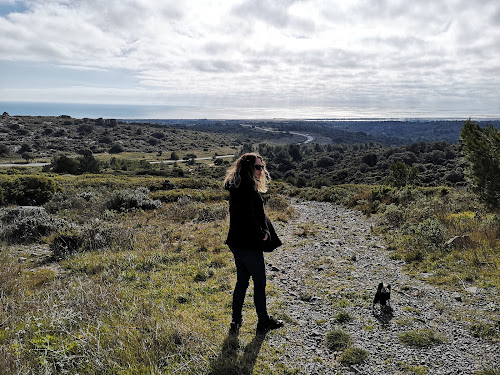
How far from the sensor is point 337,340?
4.20 meters

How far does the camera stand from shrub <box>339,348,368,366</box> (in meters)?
3.76

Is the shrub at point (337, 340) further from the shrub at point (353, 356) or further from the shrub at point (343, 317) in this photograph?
the shrub at point (343, 317)

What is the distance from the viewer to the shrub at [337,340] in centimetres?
412

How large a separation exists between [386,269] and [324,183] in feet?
126

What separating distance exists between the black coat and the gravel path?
4.66 feet

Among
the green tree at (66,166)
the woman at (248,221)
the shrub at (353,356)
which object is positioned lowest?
the green tree at (66,166)

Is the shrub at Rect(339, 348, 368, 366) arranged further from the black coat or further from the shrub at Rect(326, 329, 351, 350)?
the black coat

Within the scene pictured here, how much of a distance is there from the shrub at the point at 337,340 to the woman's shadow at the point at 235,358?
901mm

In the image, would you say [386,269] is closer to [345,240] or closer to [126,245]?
[345,240]

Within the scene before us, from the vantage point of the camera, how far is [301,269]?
24.5 feet

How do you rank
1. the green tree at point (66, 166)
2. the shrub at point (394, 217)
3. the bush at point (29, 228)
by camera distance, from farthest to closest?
the green tree at point (66, 166), the shrub at point (394, 217), the bush at point (29, 228)

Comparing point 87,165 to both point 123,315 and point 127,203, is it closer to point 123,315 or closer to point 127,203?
point 127,203

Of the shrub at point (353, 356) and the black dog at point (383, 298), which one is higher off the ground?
the black dog at point (383, 298)

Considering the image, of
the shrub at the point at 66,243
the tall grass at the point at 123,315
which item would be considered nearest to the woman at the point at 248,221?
the tall grass at the point at 123,315
